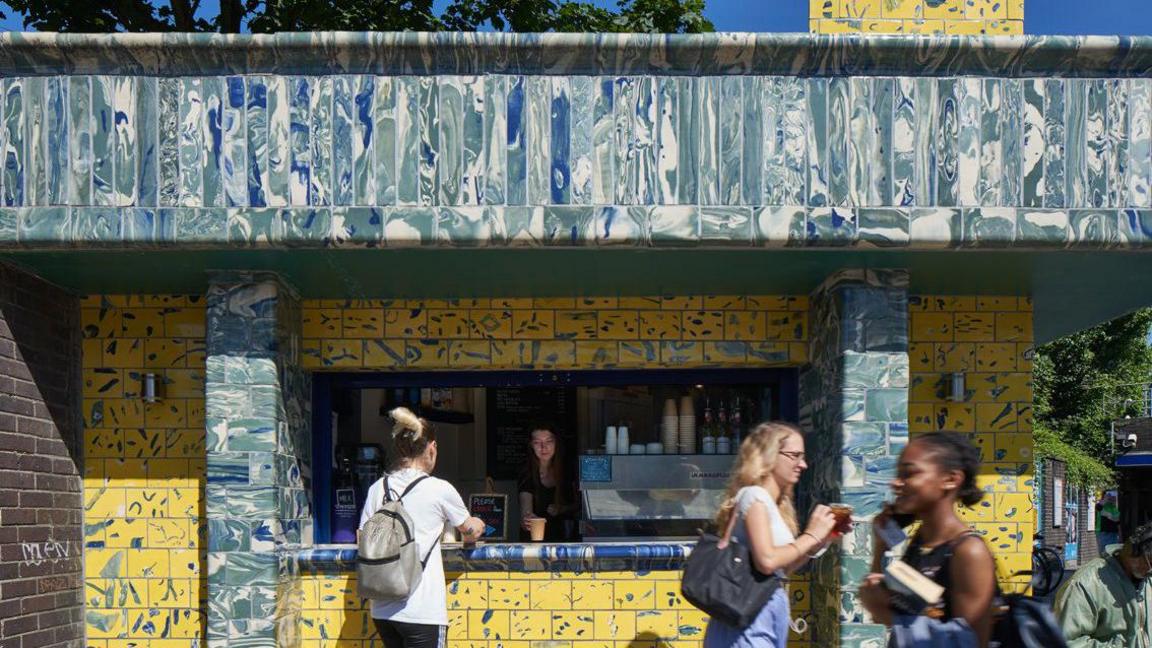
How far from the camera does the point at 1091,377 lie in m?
25.3

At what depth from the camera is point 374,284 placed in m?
6.61

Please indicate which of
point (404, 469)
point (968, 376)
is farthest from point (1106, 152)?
point (404, 469)

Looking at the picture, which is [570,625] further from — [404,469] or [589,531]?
[404,469]

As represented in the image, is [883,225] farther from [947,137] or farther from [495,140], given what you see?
[495,140]

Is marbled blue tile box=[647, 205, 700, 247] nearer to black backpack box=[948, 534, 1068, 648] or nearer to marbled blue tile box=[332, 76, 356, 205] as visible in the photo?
marbled blue tile box=[332, 76, 356, 205]

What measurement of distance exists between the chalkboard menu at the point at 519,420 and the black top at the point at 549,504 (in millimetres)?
155

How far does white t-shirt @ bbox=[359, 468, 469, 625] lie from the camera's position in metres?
5.30

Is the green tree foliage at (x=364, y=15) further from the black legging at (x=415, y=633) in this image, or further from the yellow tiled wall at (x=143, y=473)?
the black legging at (x=415, y=633)

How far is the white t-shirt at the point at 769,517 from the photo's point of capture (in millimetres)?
3925

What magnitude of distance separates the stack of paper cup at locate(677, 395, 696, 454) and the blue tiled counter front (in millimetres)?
822

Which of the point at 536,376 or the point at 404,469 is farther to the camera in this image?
the point at 536,376

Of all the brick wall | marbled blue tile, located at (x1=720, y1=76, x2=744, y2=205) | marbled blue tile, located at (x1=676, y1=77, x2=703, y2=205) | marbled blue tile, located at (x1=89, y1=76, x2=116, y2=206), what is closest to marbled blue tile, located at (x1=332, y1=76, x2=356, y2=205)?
marbled blue tile, located at (x1=89, y1=76, x2=116, y2=206)

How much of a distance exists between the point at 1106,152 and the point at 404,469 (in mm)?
3795

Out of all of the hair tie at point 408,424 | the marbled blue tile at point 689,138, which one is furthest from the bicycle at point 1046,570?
the hair tie at point 408,424
